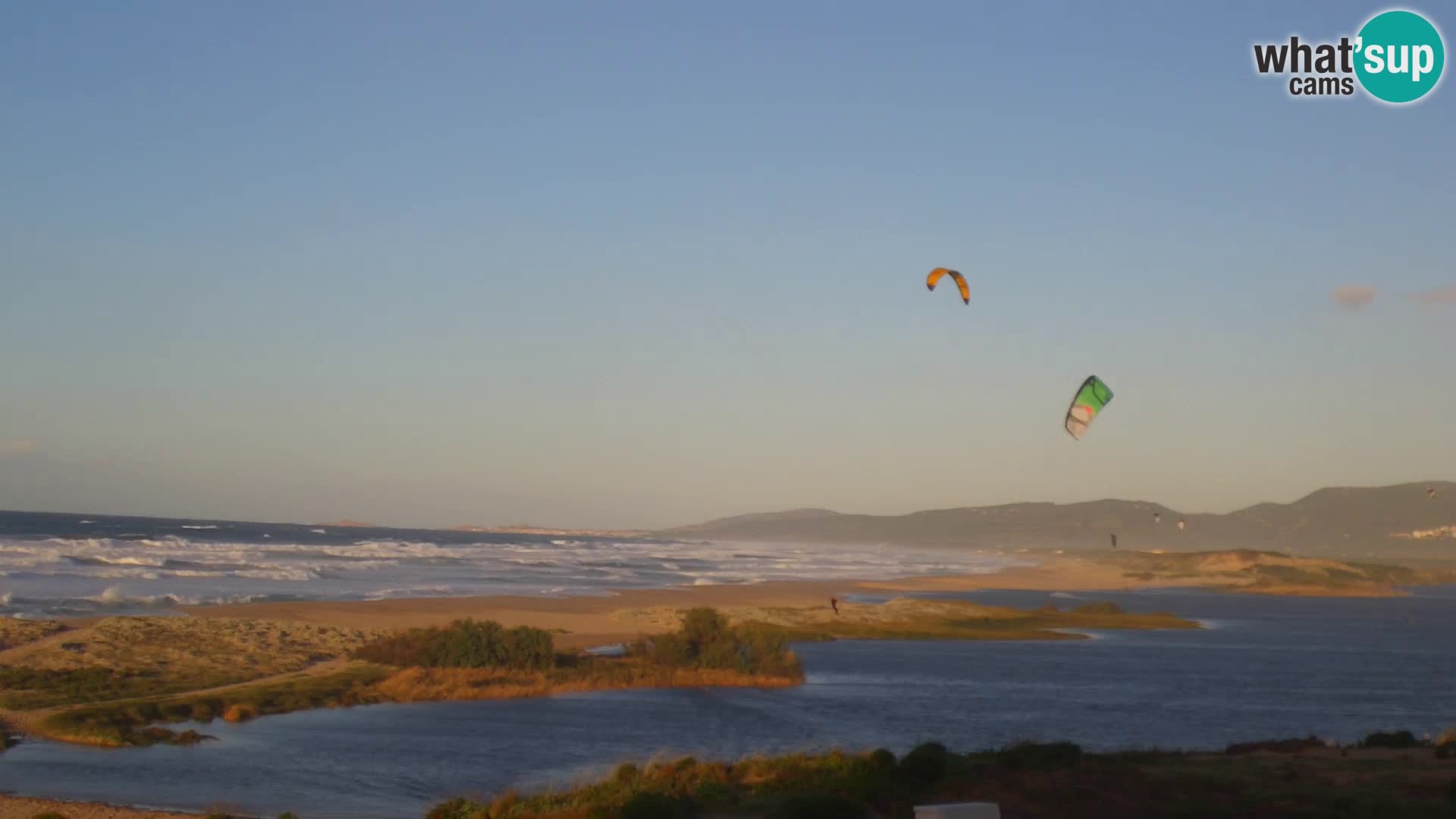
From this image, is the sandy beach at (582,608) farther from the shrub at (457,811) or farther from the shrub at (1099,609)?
the shrub at (457,811)

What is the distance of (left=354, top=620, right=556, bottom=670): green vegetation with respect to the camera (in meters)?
39.1

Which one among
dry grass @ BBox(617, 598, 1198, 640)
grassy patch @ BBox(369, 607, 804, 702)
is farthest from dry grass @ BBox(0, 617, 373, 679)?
dry grass @ BBox(617, 598, 1198, 640)

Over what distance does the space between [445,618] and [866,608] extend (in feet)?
80.5

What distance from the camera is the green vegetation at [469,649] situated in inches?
1540

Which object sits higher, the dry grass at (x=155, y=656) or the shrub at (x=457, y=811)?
the dry grass at (x=155, y=656)

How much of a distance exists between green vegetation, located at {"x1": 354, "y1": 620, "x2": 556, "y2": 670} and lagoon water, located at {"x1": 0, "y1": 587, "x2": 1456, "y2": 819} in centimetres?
259

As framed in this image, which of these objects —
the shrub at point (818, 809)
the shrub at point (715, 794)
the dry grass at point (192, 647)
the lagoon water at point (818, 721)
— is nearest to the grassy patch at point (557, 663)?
the lagoon water at point (818, 721)

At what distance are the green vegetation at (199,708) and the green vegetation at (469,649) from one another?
1402 millimetres

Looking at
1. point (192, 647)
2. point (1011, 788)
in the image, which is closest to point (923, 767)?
point (1011, 788)

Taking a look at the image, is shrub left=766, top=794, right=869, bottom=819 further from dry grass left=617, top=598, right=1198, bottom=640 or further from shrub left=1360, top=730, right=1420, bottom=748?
dry grass left=617, top=598, right=1198, bottom=640

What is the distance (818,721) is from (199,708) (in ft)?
48.0

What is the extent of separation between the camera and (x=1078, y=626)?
69.7 m

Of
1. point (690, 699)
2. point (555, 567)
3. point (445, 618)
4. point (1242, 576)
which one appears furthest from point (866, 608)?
point (1242, 576)

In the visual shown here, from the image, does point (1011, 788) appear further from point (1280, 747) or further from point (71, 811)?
point (71, 811)
